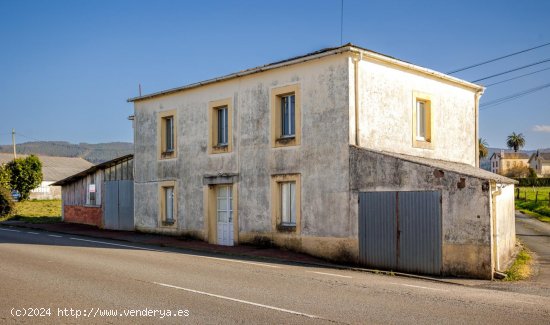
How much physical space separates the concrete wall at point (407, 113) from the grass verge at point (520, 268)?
4.30m

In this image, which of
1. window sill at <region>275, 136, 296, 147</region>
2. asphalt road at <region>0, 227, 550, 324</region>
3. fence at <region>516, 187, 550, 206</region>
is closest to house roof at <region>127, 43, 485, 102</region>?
window sill at <region>275, 136, 296, 147</region>

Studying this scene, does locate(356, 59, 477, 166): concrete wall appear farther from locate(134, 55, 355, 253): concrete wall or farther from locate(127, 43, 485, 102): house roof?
locate(134, 55, 355, 253): concrete wall

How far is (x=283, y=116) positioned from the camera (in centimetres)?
1944

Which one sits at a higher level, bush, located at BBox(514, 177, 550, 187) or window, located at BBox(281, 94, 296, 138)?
window, located at BBox(281, 94, 296, 138)

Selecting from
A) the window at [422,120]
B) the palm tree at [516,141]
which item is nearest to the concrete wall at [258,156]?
the window at [422,120]

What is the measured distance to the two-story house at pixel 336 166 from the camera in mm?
14789

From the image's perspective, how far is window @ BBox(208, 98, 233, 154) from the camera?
21406mm

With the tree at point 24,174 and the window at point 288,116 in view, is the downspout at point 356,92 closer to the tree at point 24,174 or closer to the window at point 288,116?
the window at point 288,116

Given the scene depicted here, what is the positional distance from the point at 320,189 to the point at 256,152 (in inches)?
127

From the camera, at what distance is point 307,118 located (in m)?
18.3

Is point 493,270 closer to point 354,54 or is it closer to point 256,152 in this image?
point 354,54

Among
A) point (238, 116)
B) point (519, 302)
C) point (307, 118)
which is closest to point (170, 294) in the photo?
point (519, 302)

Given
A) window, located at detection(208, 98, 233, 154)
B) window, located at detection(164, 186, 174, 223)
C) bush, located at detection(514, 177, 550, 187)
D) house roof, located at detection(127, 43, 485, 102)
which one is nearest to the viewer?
house roof, located at detection(127, 43, 485, 102)

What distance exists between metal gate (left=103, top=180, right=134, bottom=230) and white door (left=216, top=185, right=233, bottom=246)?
6.31 meters
